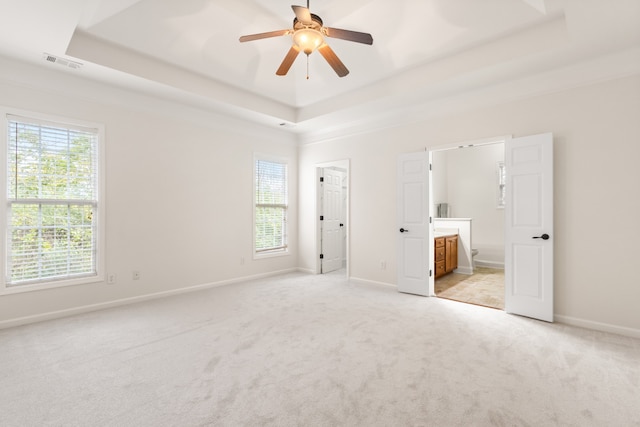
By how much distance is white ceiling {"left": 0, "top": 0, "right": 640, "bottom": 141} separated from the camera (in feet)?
9.26

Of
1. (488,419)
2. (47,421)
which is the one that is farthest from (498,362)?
(47,421)

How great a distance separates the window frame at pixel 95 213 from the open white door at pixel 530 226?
5105 millimetres

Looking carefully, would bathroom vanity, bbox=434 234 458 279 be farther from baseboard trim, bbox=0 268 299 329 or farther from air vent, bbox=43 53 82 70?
air vent, bbox=43 53 82 70

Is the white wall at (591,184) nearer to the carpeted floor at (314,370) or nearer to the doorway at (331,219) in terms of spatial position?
the carpeted floor at (314,370)

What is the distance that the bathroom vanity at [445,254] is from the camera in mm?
5453

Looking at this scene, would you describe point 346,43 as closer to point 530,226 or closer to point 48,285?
→ point 530,226

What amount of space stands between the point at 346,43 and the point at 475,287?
4.26m

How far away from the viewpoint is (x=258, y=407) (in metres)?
1.98

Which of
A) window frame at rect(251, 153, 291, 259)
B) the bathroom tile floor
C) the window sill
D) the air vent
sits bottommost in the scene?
the bathroom tile floor

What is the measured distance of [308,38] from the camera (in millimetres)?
2678

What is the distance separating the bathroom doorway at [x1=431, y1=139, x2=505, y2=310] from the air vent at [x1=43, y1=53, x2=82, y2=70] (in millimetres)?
5499

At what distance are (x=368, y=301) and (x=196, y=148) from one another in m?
3.54

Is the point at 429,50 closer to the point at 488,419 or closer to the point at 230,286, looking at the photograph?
the point at 488,419

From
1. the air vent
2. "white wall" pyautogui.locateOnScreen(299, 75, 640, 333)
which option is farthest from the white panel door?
the air vent
